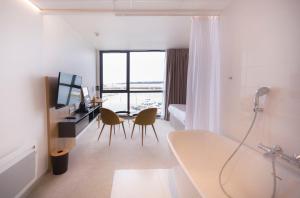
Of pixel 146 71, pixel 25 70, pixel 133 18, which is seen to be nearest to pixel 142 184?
pixel 25 70

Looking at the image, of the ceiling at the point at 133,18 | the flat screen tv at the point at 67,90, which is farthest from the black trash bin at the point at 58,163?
the ceiling at the point at 133,18

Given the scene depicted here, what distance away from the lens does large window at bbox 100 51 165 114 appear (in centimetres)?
586

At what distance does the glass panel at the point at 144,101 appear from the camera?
236 inches

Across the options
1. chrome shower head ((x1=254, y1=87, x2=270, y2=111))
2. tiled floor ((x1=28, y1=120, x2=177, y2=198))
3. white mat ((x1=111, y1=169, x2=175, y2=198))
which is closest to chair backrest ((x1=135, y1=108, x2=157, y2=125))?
tiled floor ((x1=28, y1=120, x2=177, y2=198))

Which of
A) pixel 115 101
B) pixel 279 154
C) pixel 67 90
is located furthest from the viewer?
pixel 115 101

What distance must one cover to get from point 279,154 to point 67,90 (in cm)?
276

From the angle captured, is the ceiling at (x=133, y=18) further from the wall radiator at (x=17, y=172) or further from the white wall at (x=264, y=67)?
the wall radiator at (x=17, y=172)

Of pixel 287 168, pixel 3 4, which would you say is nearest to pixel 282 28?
pixel 287 168

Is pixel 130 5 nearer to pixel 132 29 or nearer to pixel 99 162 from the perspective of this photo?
pixel 132 29

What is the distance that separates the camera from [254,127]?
1660mm

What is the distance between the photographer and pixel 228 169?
1.79 meters

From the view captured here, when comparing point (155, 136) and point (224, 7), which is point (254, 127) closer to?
point (224, 7)

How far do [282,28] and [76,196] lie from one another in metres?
2.58

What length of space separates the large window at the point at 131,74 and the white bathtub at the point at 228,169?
3.76 metres
